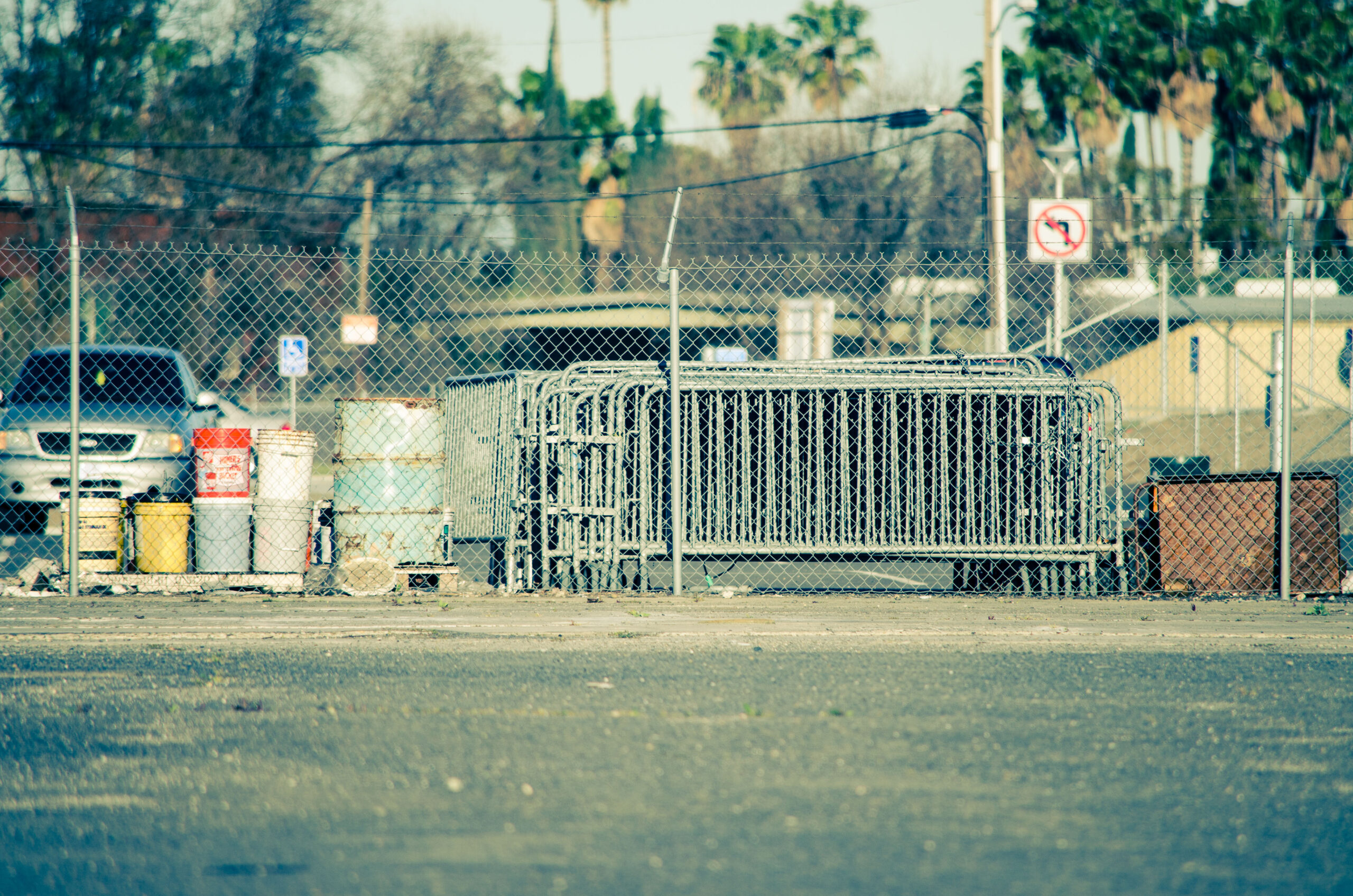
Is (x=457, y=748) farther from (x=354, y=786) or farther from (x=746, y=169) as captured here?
(x=746, y=169)

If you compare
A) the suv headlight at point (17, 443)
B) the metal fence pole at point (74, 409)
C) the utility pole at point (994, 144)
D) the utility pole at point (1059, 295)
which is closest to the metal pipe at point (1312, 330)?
the utility pole at point (1059, 295)

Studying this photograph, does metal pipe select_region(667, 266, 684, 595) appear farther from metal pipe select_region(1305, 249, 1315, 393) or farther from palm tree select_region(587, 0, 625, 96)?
palm tree select_region(587, 0, 625, 96)

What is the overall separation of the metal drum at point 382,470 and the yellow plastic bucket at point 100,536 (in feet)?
4.91

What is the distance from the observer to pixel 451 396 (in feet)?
38.1

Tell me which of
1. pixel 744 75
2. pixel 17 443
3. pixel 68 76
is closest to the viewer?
pixel 17 443

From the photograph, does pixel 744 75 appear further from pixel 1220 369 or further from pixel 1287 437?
pixel 1287 437

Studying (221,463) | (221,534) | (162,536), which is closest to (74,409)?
(221,463)

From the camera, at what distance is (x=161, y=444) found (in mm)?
12938

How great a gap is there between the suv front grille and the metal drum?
4389 millimetres

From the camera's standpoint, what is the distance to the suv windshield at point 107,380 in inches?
534

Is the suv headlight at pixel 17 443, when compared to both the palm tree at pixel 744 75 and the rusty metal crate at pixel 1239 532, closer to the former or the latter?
the rusty metal crate at pixel 1239 532

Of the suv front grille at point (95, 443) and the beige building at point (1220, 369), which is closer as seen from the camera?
the suv front grille at point (95, 443)

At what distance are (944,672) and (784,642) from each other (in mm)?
1196

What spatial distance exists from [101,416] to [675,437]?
669 cm
